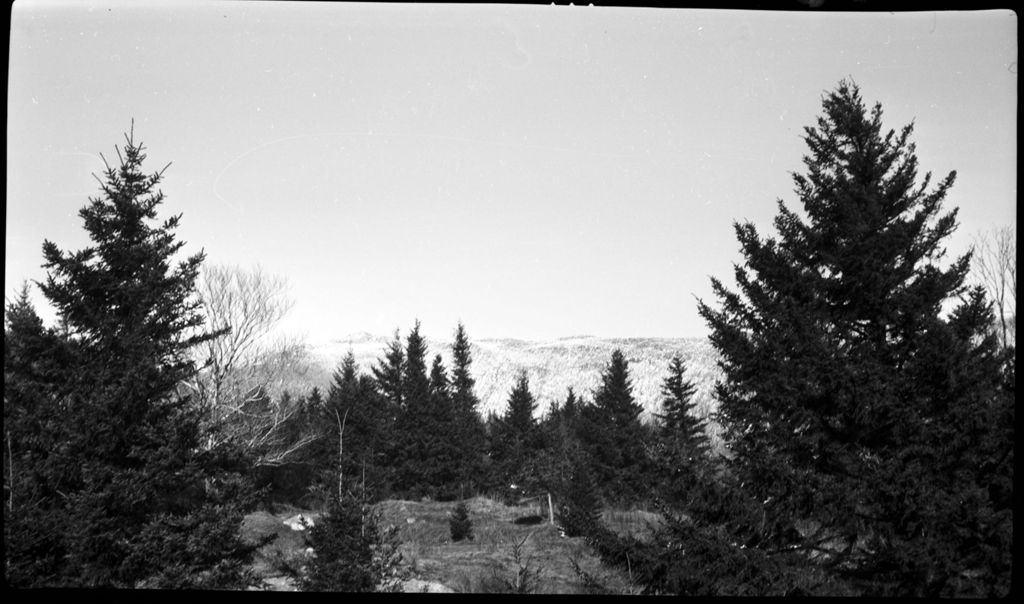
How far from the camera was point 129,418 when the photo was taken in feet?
24.9

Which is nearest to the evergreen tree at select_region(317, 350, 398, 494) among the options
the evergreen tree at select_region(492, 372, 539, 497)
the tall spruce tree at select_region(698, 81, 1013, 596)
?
the evergreen tree at select_region(492, 372, 539, 497)

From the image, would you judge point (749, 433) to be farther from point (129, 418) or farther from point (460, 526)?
point (460, 526)

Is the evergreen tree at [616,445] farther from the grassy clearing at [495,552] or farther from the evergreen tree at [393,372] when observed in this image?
the evergreen tree at [393,372]

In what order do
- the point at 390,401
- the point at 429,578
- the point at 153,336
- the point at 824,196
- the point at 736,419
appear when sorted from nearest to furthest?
1. the point at 153,336
2. the point at 736,419
3. the point at 824,196
4. the point at 429,578
5. the point at 390,401

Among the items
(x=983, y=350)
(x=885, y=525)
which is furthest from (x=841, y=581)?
(x=983, y=350)

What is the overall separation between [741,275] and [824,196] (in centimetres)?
149

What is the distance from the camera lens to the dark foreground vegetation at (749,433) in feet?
21.6

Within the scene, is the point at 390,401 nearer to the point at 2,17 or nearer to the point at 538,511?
the point at 538,511

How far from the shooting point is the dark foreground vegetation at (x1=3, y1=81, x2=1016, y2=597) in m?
6.59

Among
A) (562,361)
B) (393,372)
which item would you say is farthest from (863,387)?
(393,372)

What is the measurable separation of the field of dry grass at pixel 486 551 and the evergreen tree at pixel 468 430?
0.83 meters

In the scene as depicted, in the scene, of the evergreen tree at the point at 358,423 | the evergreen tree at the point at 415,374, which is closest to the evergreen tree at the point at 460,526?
the evergreen tree at the point at 358,423

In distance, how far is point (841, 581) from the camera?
23.4 feet

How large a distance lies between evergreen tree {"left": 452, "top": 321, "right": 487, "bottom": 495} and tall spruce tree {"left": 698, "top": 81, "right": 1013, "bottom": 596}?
35.2ft
